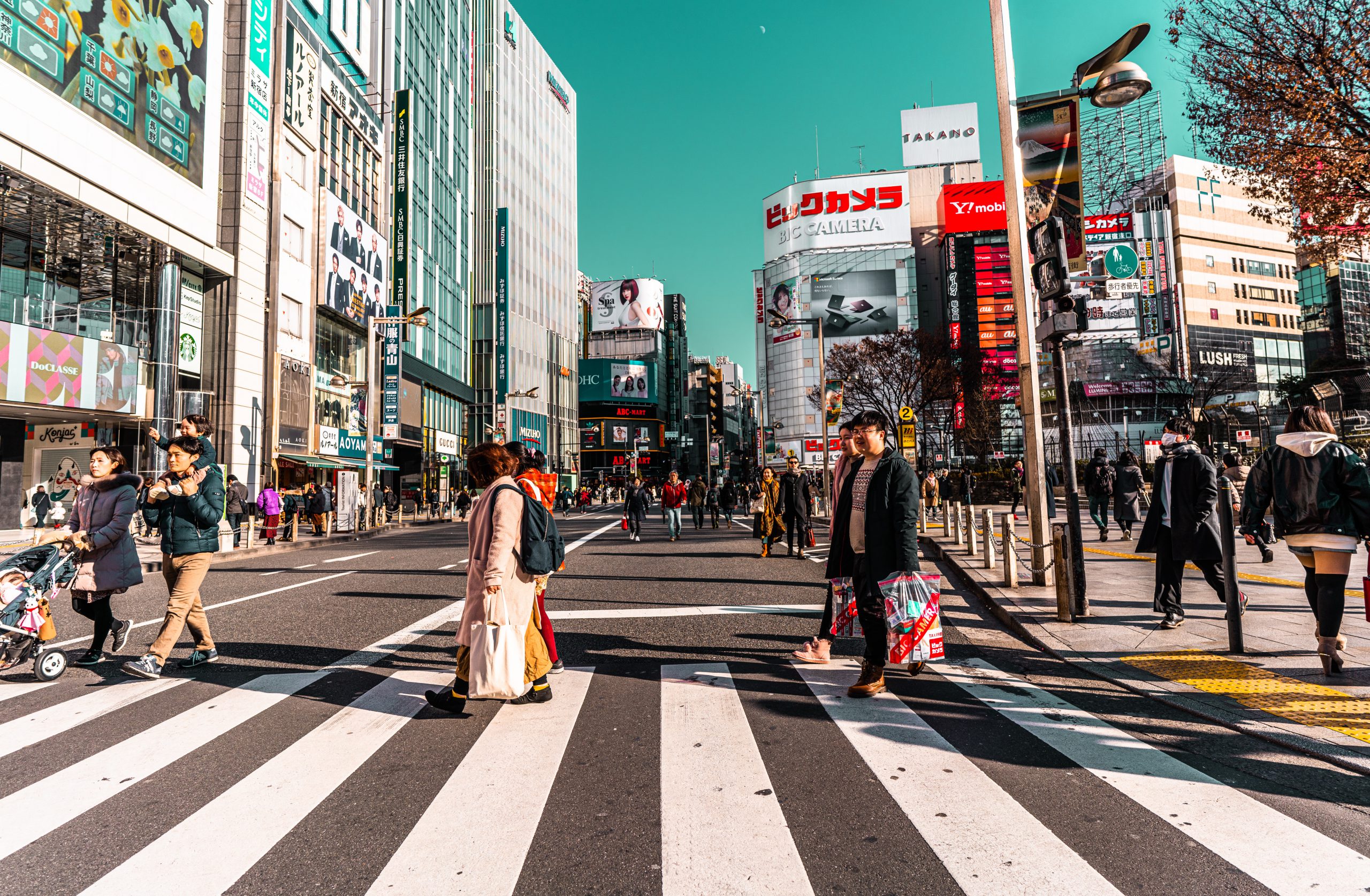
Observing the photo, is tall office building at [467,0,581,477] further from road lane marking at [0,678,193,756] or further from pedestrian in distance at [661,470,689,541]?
road lane marking at [0,678,193,756]

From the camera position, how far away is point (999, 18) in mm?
9320

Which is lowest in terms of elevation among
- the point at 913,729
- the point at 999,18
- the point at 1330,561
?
the point at 913,729

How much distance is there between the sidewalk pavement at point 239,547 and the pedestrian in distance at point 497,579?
10.1 m

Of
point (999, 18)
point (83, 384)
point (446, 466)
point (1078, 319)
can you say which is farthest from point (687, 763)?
point (446, 466)

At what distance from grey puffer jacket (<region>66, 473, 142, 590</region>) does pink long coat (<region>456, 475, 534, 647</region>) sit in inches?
113

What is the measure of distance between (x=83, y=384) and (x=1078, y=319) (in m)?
24.9

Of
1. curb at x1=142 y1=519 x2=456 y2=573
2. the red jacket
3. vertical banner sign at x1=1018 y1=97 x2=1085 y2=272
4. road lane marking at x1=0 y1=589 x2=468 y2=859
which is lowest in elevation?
road lane marking at x1=0 y1=589 x2=468 y2=859

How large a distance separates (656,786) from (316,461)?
35615mm

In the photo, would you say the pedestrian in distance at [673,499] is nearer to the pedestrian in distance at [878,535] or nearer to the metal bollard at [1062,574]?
the metal bollard at [1062,574]

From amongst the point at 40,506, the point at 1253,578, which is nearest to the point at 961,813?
the point at 1253,578

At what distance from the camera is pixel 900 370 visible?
40719 millimetres

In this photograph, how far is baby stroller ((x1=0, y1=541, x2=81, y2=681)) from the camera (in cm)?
568

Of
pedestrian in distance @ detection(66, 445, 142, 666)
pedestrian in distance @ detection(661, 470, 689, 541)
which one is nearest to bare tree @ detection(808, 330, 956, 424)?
pedestrian in distance @ detection(661, 470, 689, 541)

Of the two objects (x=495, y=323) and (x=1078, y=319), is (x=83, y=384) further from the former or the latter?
(x=495, y=323)
